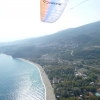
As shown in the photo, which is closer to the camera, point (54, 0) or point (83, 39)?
point (54, 0)

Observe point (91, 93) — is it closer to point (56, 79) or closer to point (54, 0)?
point (56, 79)

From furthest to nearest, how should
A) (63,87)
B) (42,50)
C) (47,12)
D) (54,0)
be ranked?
(42,50), (63,87), (47,12), (54,0)

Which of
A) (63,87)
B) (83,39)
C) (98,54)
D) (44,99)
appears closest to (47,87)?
(63,87)

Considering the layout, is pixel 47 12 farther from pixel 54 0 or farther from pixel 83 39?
pixel 83 39

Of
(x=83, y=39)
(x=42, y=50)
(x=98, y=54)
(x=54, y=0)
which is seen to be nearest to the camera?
(x=54, y=0)

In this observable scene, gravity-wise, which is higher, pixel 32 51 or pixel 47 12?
pixel 47 12

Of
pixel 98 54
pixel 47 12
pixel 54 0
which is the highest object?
pixel 54 0
